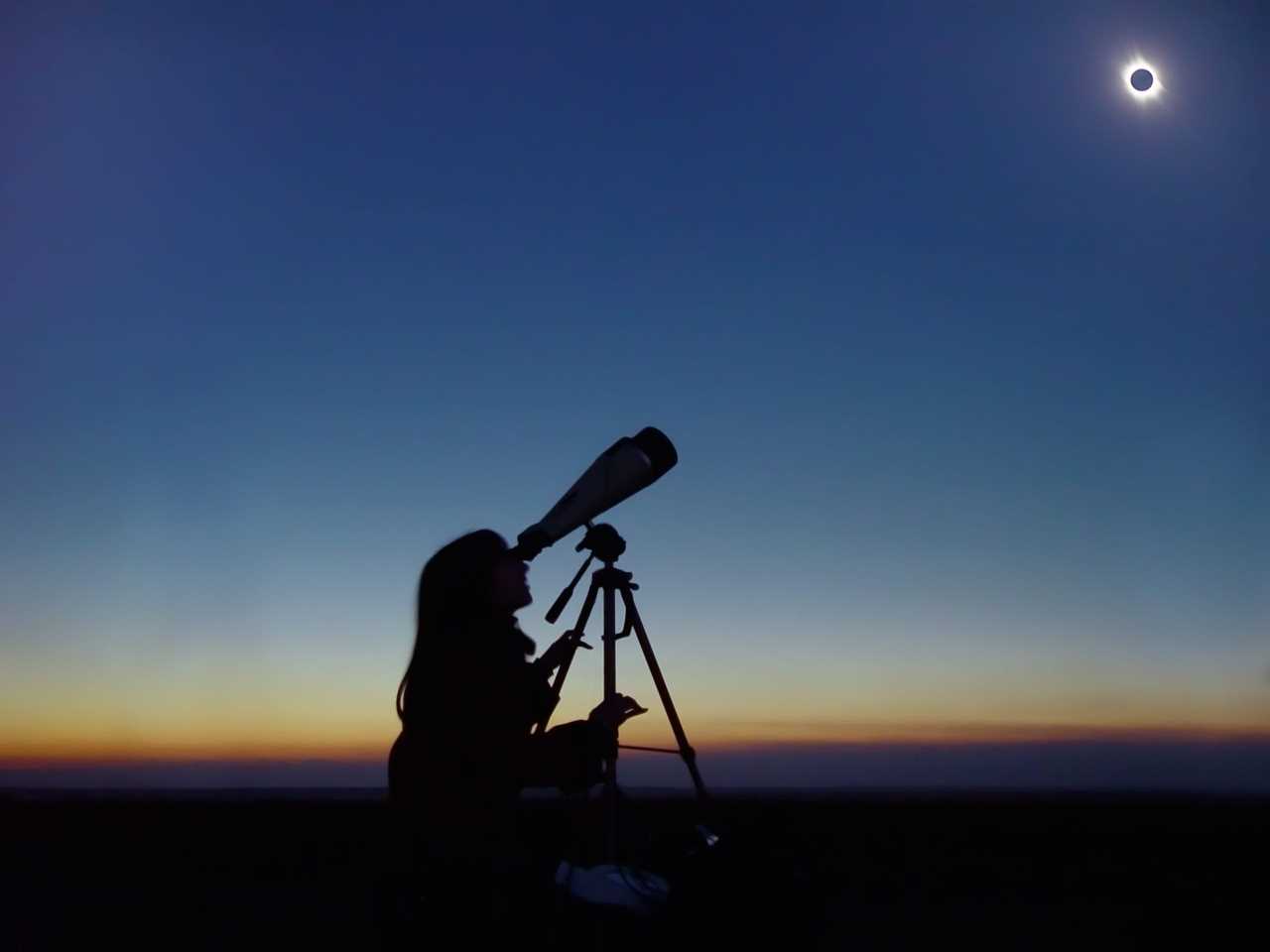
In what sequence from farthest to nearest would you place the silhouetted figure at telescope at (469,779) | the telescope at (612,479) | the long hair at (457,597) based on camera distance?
the telescope at (612,479) < the long hair at (457,597) < the silhouetted figure at telescope at (469,779)

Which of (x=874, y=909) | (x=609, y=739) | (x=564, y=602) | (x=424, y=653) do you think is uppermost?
(x=564, y=602)

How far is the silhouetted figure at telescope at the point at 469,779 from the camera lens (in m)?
2.63

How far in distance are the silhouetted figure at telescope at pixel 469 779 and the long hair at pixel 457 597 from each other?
3 cm

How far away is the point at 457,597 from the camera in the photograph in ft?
9.64

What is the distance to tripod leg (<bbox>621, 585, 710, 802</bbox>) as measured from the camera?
3.51m

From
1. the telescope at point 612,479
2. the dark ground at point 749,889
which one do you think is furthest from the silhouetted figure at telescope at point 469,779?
the telescope at point 612,479

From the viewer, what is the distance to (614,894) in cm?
272

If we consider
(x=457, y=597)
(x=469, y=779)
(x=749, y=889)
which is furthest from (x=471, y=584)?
(x=749, y=889)

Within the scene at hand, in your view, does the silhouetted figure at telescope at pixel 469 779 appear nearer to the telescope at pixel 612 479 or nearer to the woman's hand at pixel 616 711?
the woman's hand at pixel 616 711

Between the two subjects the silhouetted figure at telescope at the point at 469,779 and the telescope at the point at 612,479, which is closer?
the silhouetted figure at telescope at the point at 469,779

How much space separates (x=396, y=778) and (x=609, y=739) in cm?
58

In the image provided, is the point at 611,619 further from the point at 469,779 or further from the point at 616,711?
the point at 469,779

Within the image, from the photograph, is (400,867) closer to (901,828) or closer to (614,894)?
(614,894)

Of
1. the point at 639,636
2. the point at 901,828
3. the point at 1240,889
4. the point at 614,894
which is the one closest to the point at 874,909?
the point at 1240,889
